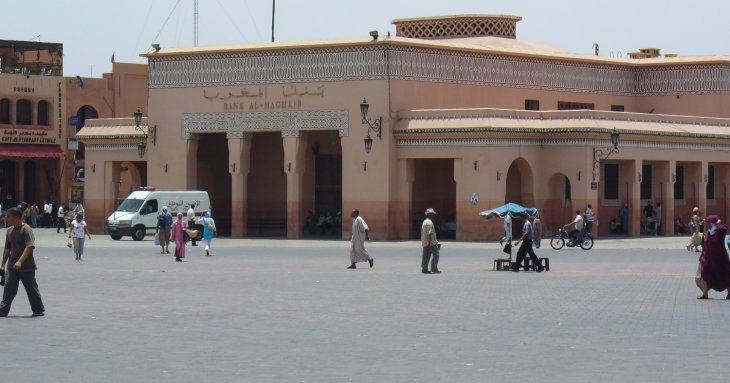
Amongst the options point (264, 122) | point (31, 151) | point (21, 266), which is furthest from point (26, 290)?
point (31, 151)

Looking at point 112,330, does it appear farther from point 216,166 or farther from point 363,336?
point 216,166

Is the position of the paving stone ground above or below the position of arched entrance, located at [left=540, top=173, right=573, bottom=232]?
below

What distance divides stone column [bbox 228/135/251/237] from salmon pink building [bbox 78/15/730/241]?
2.2 inches

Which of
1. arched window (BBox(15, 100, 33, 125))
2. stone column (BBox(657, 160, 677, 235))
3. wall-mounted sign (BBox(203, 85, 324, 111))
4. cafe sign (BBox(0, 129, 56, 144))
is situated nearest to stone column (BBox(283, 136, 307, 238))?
wall-mounted sign (BBox(203, 85, 324, 111))

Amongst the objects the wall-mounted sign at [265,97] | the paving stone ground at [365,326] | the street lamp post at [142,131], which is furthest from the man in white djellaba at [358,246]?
the street lamp post at [142,131]

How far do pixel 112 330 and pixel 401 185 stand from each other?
31866 millimetres

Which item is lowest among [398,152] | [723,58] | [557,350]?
[557,350]

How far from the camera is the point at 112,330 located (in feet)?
59.3

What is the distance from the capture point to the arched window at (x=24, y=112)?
65562 mm

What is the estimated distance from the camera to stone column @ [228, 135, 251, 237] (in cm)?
5281

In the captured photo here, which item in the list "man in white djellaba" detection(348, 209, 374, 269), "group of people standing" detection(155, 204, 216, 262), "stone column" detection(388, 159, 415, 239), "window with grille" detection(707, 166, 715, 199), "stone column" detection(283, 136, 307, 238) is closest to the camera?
"man in white djellaba" detection(348, 209, 374, 269)

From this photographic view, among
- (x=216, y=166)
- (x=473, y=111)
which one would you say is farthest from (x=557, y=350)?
(x=216, y=166)

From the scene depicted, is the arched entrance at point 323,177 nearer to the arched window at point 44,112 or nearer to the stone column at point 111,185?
the stone column at point 111,185

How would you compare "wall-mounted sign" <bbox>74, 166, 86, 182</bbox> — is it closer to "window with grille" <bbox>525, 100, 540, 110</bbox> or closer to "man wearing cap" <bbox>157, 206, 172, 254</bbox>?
"window with grille" <bbox>525, 100, 540, 110</bbox>
